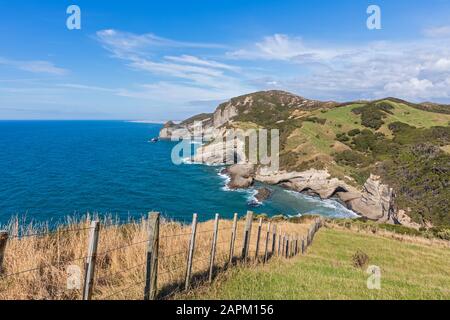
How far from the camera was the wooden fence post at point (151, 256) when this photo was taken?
268 inches

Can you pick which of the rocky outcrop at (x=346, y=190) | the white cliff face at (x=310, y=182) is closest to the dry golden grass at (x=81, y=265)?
Result: the rocky outcrop at (x=346, y=190)

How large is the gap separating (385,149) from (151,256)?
8850 centimetres

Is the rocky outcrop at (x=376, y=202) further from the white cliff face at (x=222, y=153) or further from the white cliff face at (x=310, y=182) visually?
the white cliff face at (x=222, y=153)

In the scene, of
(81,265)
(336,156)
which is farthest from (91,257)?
(336,156)

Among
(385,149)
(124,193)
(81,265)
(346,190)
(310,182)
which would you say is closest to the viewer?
(81,265)

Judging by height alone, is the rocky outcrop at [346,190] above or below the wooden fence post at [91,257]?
below

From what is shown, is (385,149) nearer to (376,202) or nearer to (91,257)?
(376,202)

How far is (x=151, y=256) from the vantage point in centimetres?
690

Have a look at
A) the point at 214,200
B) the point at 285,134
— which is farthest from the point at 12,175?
the point at 285,134

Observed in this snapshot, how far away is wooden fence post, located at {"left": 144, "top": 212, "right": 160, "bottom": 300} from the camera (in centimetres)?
681

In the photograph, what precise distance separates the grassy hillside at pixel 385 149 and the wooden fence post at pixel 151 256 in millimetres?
58351

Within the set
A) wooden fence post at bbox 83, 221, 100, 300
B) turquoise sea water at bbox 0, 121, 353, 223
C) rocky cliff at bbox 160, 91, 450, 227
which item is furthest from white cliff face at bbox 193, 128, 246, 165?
wooden fence post at bbox 83, 221, 100, 300

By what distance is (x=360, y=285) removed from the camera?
30.5 ft
